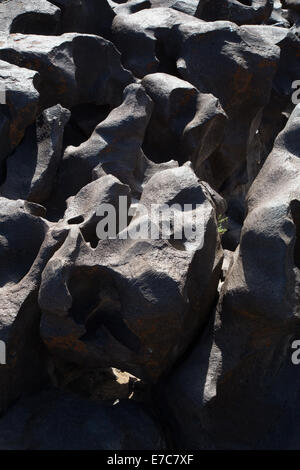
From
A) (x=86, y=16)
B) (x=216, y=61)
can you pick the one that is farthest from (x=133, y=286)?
(x=86, y=16)

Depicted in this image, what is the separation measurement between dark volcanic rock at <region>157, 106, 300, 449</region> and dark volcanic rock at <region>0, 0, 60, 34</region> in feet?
6.46

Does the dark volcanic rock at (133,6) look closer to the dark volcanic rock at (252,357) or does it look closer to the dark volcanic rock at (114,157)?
the dark volcanic rock at (114,157)

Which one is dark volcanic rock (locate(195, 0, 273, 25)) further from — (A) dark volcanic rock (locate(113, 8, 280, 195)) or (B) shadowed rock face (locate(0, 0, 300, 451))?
(B) shadowed rock face (locate(0, 0, 300, 451))

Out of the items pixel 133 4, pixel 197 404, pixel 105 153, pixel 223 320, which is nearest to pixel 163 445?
pixel 197 404

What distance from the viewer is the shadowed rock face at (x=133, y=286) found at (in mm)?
2459

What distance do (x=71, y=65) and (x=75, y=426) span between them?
78.7 inches

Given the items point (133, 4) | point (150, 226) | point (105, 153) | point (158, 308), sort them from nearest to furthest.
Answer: point (158, 308) < point (150, 226) < point (105, 153) < point (133, 4)

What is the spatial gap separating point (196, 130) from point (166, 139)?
238 mm

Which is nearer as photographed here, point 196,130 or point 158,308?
point 158,308

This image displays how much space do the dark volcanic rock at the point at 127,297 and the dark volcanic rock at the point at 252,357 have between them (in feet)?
0.45

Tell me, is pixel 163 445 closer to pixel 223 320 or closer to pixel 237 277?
pixel 223 320

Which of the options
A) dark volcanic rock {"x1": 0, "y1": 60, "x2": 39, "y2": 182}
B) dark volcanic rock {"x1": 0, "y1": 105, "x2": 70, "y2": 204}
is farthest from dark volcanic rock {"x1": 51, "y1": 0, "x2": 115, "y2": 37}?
dark volcanic rock {"x1": 0, "y1": 105, "x2": 70, "y2": 204}

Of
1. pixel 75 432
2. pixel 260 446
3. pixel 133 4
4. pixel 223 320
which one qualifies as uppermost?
pixel 133 4

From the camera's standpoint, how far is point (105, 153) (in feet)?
10.8
